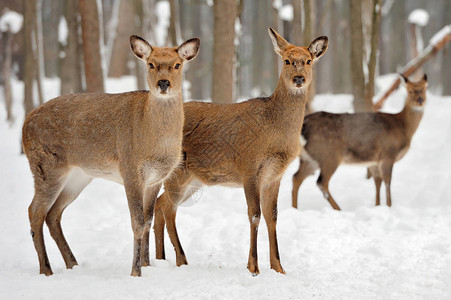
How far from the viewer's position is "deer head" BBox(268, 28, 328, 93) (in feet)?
18.6

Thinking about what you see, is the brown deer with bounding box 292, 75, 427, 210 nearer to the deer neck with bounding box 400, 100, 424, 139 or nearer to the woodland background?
the deer neck with bounding box 400, 100, 424, 139

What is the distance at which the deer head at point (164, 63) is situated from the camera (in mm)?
5035

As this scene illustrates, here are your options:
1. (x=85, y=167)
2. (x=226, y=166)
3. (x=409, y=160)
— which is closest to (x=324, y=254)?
(x=226, y=166)

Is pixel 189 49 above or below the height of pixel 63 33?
below

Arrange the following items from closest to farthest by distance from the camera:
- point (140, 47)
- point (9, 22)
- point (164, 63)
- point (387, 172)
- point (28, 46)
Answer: point (164, 63)
point (140, 47)
point (387, 172)
point (28, 46)
point (9, 22)

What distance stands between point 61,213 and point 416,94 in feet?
23.2

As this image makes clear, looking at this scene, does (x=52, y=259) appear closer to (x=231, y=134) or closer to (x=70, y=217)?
(x=70, y=217)

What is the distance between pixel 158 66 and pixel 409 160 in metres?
9.08

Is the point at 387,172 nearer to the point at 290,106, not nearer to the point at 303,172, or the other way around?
the point at 303,172

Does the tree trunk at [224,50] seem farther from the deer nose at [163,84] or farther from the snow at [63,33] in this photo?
the snow at [63,33]

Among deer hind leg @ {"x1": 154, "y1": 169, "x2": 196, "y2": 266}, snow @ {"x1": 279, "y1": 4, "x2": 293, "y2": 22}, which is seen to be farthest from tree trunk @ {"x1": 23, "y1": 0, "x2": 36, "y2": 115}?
deer hind leg @ {"x1": 154, "y1": 169, "x2": 196, "y2": 266}

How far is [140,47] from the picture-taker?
5223 millimetres

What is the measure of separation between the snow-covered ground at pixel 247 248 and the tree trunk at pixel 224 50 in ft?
5.94

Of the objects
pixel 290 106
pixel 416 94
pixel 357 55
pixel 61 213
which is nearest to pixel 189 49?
pixel 290 106
